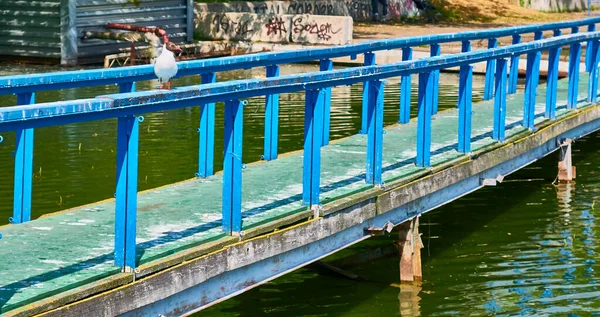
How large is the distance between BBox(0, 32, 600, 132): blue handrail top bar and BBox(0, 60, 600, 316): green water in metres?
1.95

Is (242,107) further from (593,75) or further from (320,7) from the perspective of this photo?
(320,7)

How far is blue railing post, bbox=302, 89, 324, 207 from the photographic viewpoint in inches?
357

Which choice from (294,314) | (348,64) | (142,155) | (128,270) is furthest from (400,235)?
(348,64)

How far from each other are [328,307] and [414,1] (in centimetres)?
3480

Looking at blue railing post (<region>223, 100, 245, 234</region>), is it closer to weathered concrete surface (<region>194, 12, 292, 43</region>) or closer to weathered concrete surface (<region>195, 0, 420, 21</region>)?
weathered concrete surface (<region>194, 12, 292, 43</region>)

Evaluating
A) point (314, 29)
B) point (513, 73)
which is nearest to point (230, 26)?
point (314, 29)

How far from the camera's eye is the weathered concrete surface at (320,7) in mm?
34991

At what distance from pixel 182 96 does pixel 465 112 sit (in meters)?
4.99

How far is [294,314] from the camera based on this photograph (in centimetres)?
1008

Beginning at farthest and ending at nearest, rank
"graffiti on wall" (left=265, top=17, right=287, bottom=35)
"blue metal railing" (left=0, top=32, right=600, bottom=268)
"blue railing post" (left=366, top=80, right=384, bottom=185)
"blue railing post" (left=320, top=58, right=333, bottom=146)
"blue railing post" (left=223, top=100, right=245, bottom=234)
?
"graffiti on wall" (left=265, top=17, right=287, bottom=35) → "blue railing post" (left=320, top=58, right=333, bottom=146) → "blue railing post" (left=366, top=80, right=384, bottom=185) → "blue railing post" (left=223, top=100, right=245, bottom=234) → "blue metal railing" (left=0, top=32, right=600, bottom=268)

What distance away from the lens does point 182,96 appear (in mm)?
7539

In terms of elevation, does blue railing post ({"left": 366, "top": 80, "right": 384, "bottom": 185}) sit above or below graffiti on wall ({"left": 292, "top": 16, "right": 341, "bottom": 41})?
above

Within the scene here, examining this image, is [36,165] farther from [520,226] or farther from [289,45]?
[289,45]

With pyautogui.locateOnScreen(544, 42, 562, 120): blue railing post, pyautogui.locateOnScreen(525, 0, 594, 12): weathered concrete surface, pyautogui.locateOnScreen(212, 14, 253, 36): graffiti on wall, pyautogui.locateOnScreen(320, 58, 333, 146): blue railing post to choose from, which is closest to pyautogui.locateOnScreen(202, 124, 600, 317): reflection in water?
pyautogui.locateOnScreen(544, 42, 562, 120): blue railing post
